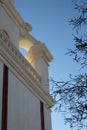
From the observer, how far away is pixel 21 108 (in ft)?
47.2

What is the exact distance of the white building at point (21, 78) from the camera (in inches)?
525

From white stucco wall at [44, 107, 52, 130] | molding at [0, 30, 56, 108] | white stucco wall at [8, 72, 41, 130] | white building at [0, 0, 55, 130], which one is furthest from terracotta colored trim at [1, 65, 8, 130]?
white stucco wall at [44, 107, 52, 130]

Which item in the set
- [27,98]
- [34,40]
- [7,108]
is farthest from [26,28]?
[7,108]

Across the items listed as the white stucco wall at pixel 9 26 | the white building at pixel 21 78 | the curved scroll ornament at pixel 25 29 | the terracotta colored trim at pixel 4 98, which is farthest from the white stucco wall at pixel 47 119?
the curved scroll ornament at pixel 25 29

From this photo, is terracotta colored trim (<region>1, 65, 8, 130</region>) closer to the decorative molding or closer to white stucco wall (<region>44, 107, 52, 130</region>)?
white stucco wall (<region>44, 107, 52, 130</region>)

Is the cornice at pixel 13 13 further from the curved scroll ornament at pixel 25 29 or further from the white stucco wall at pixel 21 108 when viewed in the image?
the white stucco wall at pixel 21 108

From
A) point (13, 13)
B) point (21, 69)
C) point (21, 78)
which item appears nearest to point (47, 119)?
point (21, 78)

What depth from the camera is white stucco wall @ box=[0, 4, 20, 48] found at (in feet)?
56.9

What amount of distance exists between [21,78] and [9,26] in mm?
3886

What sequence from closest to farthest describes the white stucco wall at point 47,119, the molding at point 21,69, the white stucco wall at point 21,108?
1. the white stucco wall at point 21,108
2. the molding at point 21,69
3. the white stucco wall at point 47,119

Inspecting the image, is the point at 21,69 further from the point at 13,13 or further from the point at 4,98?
the point at 13,13

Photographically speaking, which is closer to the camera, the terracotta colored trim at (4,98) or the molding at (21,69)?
the terracotta colored trim at (4,98)

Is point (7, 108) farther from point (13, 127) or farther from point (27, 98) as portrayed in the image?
point (27, 98)

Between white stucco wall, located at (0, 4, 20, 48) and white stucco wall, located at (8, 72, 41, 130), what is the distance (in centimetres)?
349
